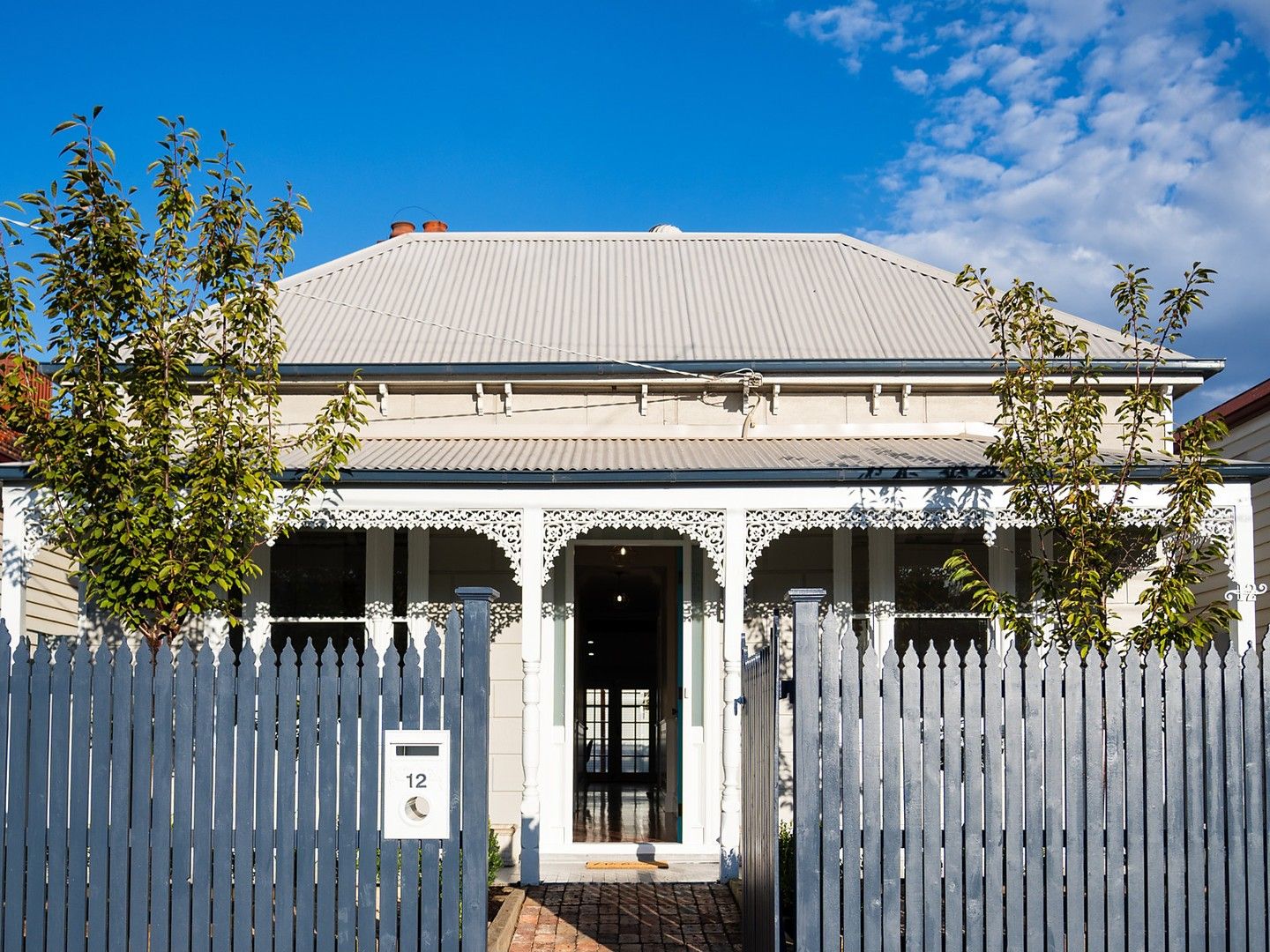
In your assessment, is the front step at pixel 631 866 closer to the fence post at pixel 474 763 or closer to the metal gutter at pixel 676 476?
the metal gutter at pixel 676 476

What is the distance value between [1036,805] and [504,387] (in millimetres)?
7163

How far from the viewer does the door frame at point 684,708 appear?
11117mm

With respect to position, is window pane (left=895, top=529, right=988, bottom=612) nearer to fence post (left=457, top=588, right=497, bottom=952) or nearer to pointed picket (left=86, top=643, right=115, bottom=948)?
fence post (left=457, top=588, right=497, bottom=952)

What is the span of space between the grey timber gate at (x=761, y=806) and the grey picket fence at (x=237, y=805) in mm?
1327

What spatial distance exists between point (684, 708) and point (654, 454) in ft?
7.26

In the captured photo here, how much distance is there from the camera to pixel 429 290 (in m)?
14.1

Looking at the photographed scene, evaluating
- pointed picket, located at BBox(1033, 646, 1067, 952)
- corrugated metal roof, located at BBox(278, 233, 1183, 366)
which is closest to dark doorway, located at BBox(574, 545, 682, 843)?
A: corrugated metal roof, located at BBox(278, 233, 1183, 366)

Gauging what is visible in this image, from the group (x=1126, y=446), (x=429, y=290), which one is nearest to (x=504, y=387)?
(x=429, y=290)

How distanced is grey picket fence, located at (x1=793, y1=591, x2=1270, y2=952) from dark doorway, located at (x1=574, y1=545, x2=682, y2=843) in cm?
569

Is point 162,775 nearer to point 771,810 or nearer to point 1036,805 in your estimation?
point 771,810

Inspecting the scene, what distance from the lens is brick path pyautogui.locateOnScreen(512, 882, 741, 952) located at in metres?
7.96

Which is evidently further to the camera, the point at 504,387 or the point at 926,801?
the point at 504,387

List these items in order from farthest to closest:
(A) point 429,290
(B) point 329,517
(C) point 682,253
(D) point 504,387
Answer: (C) point 682,253 → (A) point 429,290 → (D) point 504,387 → (B) point 329,517

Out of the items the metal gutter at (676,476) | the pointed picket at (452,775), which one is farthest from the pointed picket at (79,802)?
the metal gutter at (676,476)
